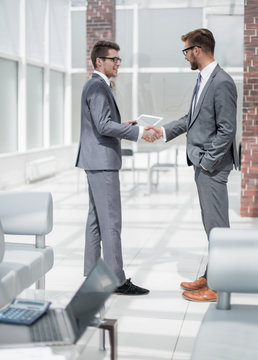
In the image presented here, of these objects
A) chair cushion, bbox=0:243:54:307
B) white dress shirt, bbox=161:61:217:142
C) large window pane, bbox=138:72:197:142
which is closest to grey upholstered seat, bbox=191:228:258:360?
chair cushion, bbox=0:243:54:307

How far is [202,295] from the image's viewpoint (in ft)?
13.4

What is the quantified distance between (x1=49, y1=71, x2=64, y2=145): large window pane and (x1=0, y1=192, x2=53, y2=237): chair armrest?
385 inches

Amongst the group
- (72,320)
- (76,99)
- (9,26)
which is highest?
(9,26)

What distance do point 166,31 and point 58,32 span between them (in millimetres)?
2826

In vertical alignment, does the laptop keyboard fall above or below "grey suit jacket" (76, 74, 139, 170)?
A: below

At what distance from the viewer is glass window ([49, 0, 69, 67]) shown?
13.3 metres

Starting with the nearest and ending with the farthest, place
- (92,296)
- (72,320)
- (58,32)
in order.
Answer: (92,296), (72,320), (58,32)

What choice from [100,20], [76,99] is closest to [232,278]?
[100,20]

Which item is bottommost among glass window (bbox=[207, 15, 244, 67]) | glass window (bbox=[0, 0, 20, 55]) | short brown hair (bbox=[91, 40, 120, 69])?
short brown hair (bbox=[91, 40, 120, 69])

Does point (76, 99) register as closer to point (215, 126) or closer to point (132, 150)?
point (132, 150)

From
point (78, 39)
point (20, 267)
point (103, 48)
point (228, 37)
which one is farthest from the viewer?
point (78, 39)

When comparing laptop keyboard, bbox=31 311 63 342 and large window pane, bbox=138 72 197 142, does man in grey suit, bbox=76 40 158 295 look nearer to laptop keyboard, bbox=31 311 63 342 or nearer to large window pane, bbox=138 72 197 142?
laptop keyboard, bbox=31 311 63 342

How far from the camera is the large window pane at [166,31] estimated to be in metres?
12.2

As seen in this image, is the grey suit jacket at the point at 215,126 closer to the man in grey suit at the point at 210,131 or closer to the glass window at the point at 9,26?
the man in grey suit at the point at 210,131
